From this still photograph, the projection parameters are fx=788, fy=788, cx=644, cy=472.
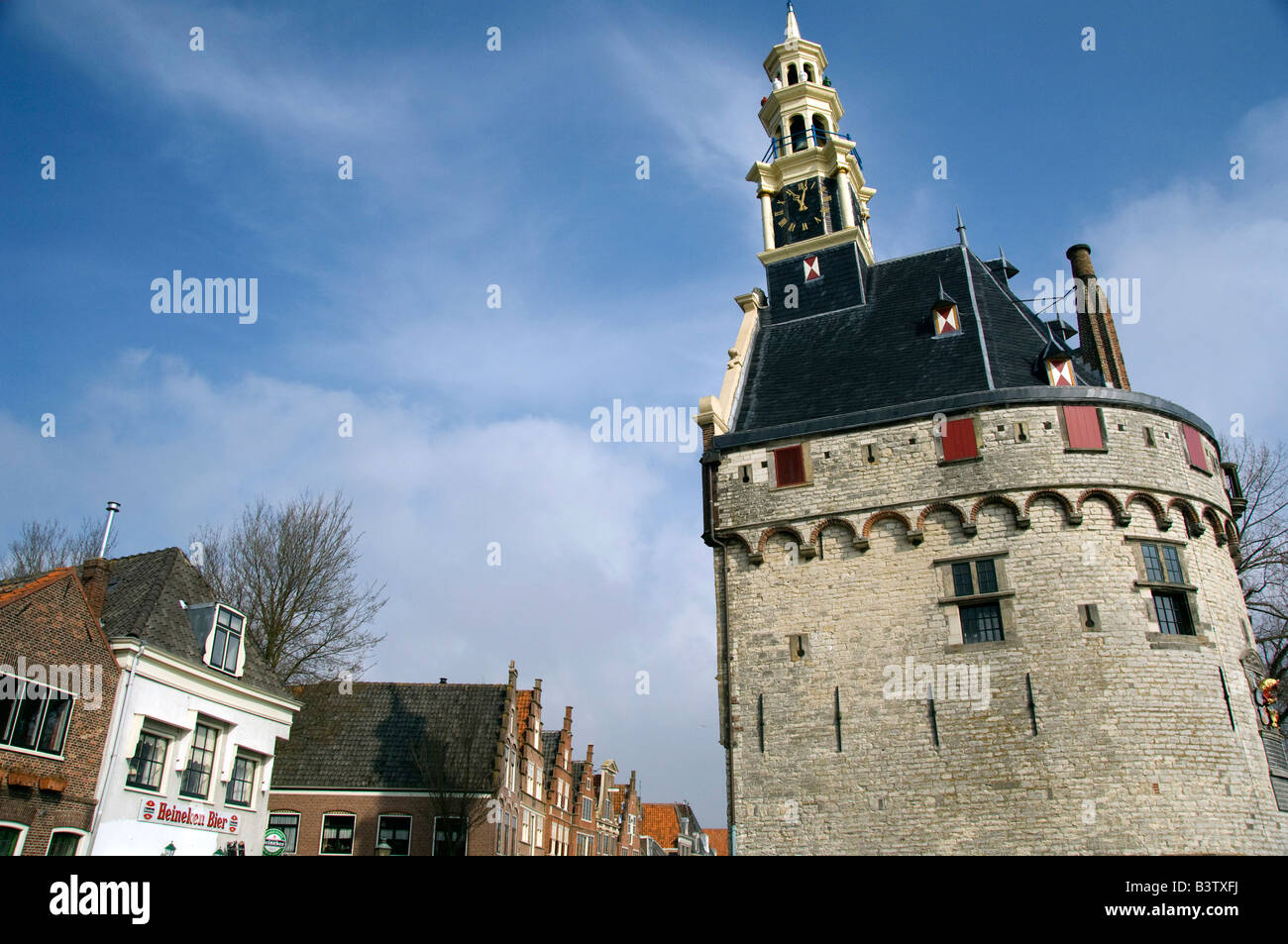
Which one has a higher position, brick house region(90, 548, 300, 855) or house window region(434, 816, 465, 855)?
brick house region(90, 548, 300, 855)

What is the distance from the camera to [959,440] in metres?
17.5

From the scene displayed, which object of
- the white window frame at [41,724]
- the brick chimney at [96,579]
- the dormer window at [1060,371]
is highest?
the dormer window at [1060,371]

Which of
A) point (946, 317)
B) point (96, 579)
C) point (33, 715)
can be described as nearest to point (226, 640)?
point (96, 579)

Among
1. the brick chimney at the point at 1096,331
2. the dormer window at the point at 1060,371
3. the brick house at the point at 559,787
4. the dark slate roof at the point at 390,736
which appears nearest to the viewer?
the dormer window at the point at 1060,371

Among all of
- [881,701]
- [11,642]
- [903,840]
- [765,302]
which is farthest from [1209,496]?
[11,642]

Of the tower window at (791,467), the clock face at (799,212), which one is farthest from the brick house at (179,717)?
the clock face at (799,212)

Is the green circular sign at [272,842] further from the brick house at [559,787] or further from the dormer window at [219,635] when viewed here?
the brick house at [559,787]

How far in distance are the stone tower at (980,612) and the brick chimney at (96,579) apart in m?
Result: 13.9

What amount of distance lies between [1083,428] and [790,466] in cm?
634

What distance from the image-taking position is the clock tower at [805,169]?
25.2 meters

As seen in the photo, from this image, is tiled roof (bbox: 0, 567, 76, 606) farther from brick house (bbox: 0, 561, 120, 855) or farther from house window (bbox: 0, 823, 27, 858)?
house window (bbox: 0, 823, 27, 858)

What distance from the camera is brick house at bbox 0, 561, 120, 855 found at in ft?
45.7

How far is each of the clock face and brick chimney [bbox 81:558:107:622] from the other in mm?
20848

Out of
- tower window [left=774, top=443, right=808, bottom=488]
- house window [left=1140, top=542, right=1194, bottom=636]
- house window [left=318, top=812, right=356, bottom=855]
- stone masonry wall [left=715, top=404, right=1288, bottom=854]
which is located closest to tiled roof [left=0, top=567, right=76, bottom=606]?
house window [left=318, top=812, right=356, bottom=855]
